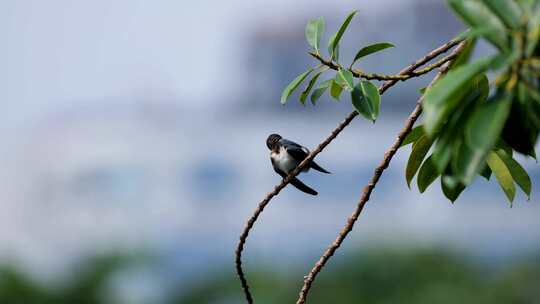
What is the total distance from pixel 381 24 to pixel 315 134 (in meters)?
10.4

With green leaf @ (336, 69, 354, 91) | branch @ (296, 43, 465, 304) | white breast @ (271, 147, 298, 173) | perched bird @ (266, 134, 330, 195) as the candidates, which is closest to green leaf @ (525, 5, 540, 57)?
branch @ (296, 43, 465, 304)

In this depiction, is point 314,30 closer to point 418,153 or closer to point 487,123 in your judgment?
point 418,153

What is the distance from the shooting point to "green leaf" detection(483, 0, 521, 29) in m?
2.50

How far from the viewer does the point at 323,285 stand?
62.0m

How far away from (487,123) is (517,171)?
1.14 meters

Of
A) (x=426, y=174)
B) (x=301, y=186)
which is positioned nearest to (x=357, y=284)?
(x=301, y=186)

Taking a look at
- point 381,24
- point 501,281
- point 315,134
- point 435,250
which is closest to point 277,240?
point 315,134

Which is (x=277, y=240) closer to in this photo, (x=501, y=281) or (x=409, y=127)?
(x=501, y=281)

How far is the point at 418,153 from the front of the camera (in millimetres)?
3498

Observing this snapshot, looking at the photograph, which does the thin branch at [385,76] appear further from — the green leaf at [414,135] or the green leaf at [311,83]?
the green leaf at [414,135]

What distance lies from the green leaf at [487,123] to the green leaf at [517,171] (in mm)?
1017

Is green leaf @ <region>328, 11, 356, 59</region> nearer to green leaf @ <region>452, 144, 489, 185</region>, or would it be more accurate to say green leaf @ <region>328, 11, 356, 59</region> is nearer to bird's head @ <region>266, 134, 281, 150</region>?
green leaf @ <region>452, 144, 489, 185</region>

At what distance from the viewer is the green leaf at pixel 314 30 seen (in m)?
3.66

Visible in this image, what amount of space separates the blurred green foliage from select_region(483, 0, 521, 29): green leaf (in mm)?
54161
